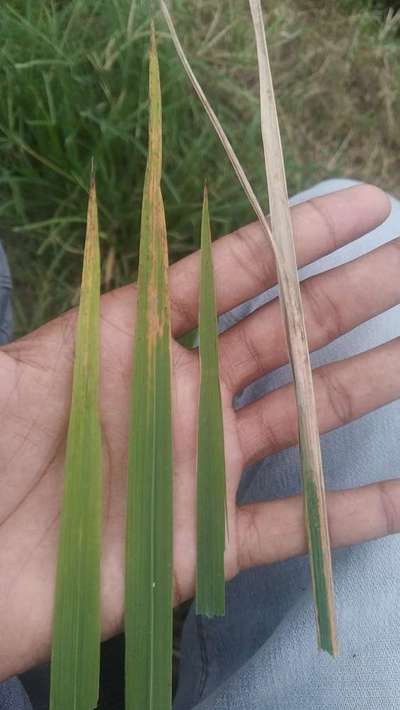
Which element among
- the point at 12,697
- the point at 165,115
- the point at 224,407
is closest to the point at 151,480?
the point at 224,407

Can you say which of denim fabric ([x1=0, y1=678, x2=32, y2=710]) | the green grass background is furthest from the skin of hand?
the green grass background

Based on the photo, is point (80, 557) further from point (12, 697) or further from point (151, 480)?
point (12, 697)

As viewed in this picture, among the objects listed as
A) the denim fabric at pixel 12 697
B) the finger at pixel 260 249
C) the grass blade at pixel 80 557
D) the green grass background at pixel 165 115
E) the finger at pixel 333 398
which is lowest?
the denim fabric at pixel 12 697

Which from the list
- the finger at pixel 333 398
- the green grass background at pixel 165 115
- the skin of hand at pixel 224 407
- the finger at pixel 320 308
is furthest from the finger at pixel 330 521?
the green grass background at pixel 165 115

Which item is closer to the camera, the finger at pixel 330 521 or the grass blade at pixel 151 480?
the grass blade at pixel 151 480

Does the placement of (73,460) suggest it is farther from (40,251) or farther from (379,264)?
(40,251)

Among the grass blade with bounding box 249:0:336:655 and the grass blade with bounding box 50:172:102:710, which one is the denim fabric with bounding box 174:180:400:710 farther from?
the grass blade with bounding box 50:172:102:710

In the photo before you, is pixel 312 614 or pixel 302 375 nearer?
pixel 302 375

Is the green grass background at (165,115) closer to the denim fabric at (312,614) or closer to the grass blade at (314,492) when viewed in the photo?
the denim fabric at (312,614)
